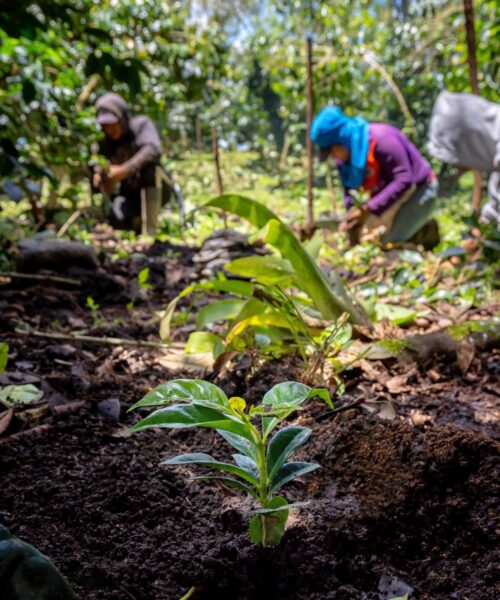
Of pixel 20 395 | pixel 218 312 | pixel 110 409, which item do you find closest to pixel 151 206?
pixel 218 312

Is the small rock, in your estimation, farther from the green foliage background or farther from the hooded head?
the hooded head

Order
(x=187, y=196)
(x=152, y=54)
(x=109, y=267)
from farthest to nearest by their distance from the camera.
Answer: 1. (x=187, y=196)
2. (x=152, y=54)
3. (x=109, y=267)

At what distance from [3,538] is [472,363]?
6.01 feet

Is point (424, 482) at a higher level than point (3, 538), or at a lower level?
lower

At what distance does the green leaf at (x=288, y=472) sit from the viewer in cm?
101

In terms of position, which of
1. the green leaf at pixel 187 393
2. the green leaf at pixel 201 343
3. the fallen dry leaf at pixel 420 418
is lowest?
the fallen dry leaf at pixel 420 418

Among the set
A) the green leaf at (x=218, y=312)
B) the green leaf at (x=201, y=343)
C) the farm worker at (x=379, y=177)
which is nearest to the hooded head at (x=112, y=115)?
the farm worker at (x=379, y=177)

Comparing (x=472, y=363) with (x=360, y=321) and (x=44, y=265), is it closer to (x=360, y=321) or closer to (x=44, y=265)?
(x=360, y=321)

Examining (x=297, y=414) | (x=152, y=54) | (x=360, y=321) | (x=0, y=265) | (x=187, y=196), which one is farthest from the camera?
(x=187, y=196)

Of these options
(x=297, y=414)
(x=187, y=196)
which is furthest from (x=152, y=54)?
(x=297, y=414)

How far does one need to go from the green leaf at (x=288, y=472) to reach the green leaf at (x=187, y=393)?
0.50 feet

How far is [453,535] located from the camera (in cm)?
108

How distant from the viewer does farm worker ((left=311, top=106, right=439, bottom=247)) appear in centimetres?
532

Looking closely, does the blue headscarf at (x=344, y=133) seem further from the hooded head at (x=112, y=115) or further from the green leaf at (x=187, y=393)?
the green leaf at (x=187, y=393)
